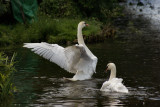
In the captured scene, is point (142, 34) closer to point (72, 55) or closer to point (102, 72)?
point (102, 72)

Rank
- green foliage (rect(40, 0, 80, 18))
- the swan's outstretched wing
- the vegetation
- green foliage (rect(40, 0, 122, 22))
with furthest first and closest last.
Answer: green foliage (rect(40, 0, 122, 22)) → green foliage (rect(40, 0, 80, 18)) → the vegetation → the swan's outstretched wing

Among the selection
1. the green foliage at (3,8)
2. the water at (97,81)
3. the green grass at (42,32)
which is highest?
the green foliage at (3,8)

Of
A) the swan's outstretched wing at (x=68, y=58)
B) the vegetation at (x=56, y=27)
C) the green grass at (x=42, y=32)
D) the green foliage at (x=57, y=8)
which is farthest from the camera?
the green foliage at (x=57, y=8)

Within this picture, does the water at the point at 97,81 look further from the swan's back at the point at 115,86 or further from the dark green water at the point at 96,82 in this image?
the swan's back at the point at 115,86

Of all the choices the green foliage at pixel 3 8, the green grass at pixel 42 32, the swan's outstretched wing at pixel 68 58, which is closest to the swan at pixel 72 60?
the swan's outstretched wing at pixel 68 58

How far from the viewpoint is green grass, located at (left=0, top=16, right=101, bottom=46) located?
22.7 m

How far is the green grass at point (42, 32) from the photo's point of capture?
2270 centimetres

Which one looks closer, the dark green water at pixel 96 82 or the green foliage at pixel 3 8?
the dark green water at pixel 96 82

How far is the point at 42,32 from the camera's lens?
76.5ft

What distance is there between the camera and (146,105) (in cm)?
946

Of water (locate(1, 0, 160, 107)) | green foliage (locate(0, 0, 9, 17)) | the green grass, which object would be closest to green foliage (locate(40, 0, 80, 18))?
the green grass

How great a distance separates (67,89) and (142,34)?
15.3 meters

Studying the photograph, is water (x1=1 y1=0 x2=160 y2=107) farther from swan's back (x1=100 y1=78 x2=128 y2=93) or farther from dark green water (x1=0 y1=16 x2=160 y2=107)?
swan's back (x1=100 y1=78 x2=128 y2=93)

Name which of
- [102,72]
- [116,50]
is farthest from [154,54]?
[102,72]
